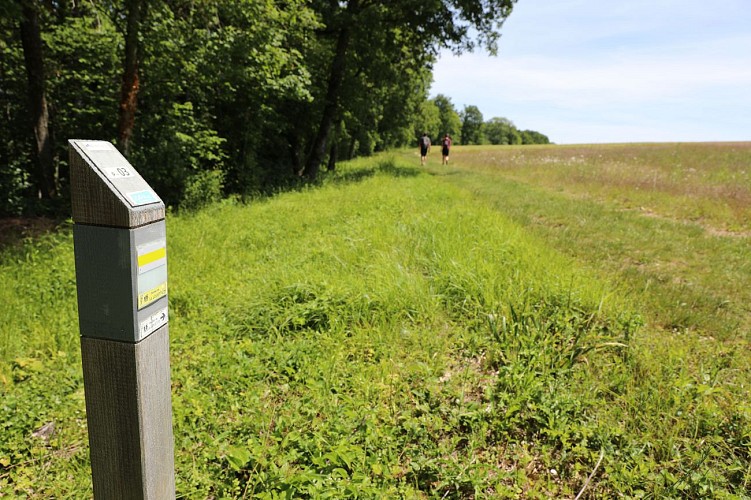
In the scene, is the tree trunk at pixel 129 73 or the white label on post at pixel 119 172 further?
the tree trunk at pixel 129 73

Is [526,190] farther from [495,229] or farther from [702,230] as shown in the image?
[495,229]

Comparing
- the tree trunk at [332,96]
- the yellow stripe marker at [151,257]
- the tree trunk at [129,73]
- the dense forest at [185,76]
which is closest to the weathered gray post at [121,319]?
the yellow stripe marker at [151,257]

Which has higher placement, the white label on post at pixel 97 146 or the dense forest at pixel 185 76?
the dense forest at pixel 185 76

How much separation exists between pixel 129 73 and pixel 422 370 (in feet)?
31.2

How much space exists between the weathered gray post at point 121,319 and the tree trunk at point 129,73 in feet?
30.7

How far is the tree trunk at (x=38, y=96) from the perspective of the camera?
931cm

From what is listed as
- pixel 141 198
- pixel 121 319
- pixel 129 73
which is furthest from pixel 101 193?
pixel 129 73

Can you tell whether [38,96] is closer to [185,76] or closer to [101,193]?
[185,76]

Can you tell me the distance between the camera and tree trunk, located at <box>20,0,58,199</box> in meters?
9.31

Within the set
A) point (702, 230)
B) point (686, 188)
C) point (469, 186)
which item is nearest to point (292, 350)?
point (702, 230)

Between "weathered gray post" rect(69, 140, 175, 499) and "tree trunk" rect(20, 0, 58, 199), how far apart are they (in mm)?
10995

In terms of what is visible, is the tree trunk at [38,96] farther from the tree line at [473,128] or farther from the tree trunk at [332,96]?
the tree line at [473,128]

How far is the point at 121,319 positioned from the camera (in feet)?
4.47

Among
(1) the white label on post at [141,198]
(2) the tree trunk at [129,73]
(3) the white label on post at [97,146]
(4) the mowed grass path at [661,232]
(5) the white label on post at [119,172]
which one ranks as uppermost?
(2) the tree trunk at [129,73]
